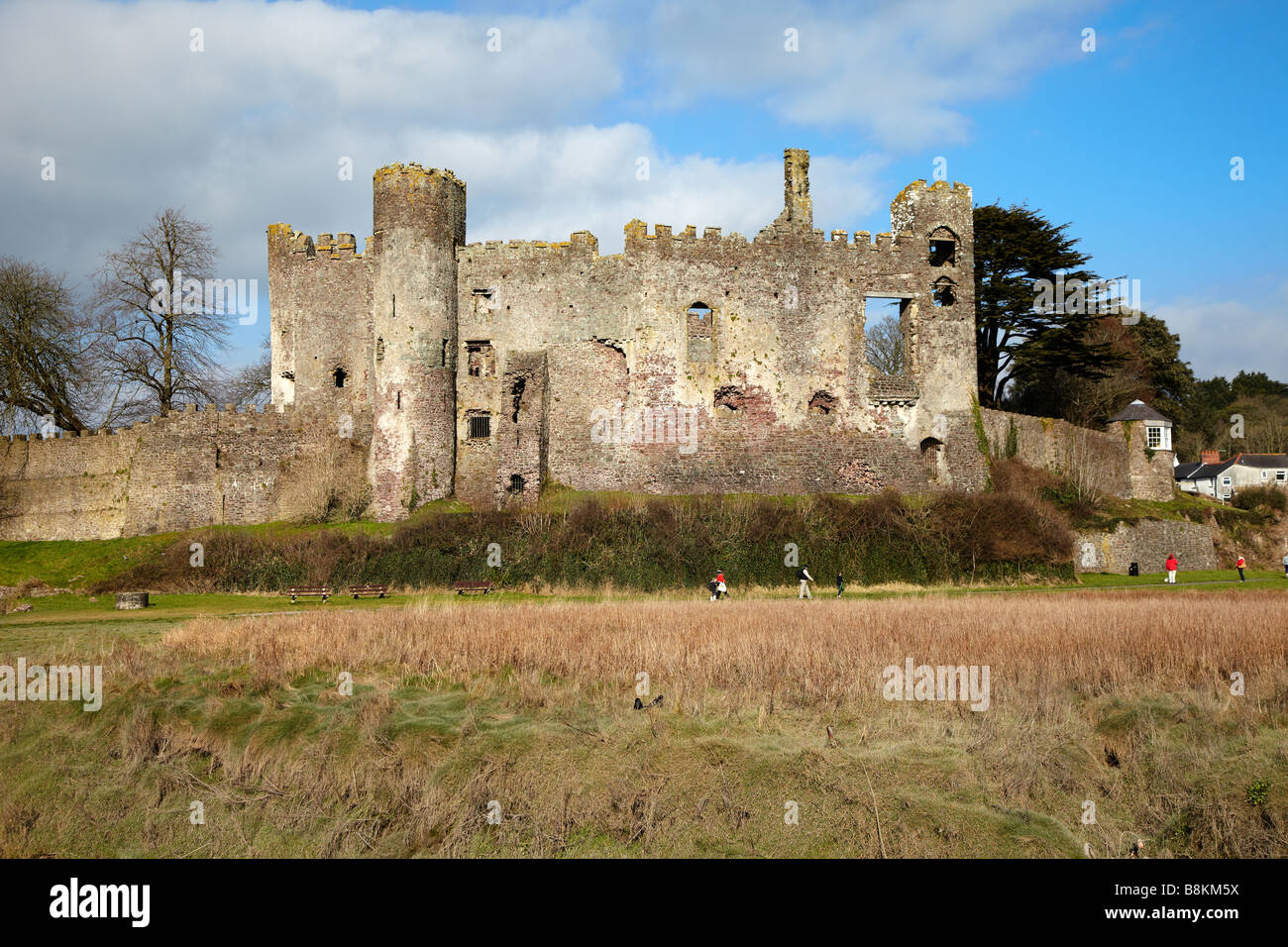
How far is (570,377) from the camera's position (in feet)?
107

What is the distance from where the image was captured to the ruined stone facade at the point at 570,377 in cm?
3131

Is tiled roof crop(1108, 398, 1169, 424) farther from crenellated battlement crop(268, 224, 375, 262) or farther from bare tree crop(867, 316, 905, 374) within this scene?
crenellated battlement crop(268, 224, 375, 262)

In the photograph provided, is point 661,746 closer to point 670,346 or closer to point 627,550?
point 627,550

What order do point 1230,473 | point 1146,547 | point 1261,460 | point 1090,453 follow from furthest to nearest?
1. point 1261,460
2. point 1230,473
3. point 1090,453
4. point 1146,547

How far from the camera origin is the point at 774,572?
26.3 metres

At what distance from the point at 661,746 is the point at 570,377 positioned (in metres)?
22.1

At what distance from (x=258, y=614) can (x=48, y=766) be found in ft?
27.0

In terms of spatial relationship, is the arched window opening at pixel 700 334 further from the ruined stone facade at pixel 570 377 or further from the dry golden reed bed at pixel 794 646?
the dry golden reed bed at pixel 794 646

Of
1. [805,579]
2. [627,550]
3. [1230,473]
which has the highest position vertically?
[1230,473]

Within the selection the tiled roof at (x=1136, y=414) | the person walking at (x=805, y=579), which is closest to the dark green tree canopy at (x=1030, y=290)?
the tiled roof at (x=1136, y=414)

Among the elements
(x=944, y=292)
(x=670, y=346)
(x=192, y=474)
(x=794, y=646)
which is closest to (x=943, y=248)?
(x=944, y=292)

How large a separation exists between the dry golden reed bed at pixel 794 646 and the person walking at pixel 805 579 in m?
4.97

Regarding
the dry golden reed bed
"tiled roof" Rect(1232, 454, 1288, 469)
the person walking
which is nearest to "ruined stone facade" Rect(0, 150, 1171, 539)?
the person walking
